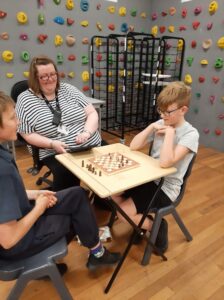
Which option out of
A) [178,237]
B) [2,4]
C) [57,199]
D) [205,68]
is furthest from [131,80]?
[57,199]

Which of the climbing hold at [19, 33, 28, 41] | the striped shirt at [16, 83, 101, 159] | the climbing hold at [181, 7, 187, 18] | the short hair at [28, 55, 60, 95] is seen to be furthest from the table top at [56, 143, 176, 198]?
the climbing hold at [181, 7, 187, 18]

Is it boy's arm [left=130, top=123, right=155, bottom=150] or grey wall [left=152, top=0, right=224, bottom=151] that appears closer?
boy's arm [left=130, top=123, right=155, bottom=150]

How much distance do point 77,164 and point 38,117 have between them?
0.59 meters

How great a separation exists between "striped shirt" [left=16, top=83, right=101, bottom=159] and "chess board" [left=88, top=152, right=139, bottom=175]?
451 millimetres

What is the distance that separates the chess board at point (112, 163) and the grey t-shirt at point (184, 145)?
266mm

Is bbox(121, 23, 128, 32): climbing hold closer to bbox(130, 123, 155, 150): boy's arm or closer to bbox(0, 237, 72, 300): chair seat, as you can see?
bbox(130, 123, 155, 150): boy's arm

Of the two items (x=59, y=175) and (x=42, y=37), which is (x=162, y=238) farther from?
(x=42, y=37)

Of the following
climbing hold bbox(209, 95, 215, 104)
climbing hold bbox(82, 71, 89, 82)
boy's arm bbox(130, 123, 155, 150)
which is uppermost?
climbing hold bbox(82, 71, 89, 82)

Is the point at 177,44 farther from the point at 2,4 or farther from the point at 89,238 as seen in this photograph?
the point at 89,238

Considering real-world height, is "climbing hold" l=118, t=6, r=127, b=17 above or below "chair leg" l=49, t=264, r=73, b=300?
above

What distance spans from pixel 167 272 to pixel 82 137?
1.00 metres

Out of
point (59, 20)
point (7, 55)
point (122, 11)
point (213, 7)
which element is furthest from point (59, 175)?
point (122, 11)

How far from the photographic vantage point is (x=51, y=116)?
67.9 inches

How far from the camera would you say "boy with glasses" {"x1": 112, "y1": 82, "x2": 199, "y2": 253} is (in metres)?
1.32
